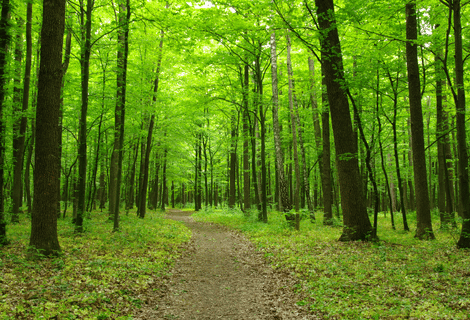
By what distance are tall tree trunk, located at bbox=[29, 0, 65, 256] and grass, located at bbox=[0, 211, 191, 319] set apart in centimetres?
75

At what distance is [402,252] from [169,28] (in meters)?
13.1

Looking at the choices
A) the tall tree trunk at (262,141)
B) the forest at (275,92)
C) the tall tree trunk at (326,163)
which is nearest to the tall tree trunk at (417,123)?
the forest at (275,92)

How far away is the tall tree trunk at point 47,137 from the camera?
6969 mm

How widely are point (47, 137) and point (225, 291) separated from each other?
6.09 metres

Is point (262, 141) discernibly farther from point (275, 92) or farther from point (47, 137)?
point (47, 137)

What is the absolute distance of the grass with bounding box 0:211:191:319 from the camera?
4566 mm

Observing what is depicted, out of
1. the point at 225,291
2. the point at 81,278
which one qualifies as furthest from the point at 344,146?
the point at 81,278

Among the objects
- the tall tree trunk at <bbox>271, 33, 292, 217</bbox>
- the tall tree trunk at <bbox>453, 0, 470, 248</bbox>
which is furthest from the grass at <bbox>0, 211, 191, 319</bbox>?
the tall tree trunk at <bbox>453, 0, 470, 248</bbox>

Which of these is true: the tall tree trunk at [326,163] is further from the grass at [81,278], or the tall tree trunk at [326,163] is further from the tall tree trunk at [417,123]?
the grass at [81,278]

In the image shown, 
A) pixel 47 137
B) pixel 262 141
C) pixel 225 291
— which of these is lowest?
pixel 225 291

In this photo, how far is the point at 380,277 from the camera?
608 centimetres

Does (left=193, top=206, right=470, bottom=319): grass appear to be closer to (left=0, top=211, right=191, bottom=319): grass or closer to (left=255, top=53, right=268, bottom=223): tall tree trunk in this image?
(left=0, top=211, right=191, bottom=319): grass

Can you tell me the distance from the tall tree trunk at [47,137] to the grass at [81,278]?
0.75m

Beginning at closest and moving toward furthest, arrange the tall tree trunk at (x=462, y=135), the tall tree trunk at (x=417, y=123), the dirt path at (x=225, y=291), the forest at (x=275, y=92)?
the dirt path at (x=225, y=291) < the forest at (x=275, y=92) < the tall tree trunk at (x=462, y=135) < the tall tree trunk at (x=417, y=123)
